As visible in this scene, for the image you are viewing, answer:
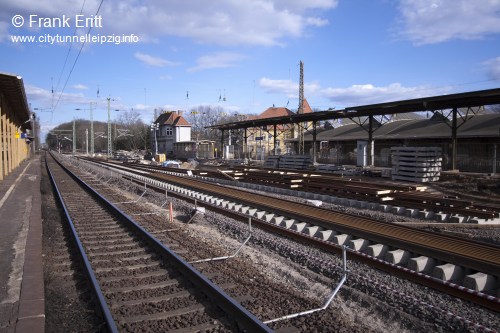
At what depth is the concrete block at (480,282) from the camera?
6.45m

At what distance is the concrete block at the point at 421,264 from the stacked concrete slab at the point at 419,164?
58.3ft

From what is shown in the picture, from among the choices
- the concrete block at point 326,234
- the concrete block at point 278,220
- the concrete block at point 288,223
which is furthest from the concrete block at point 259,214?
the concrete block at point 326,234

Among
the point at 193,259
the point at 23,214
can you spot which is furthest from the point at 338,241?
the point at 23,214

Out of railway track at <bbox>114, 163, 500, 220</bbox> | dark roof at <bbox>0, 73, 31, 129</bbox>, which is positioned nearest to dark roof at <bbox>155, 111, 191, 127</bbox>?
dark roof at <bbox>0, 73, 31, 129</bbox>

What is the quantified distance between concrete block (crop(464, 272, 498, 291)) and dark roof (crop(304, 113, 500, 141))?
31.0 meters

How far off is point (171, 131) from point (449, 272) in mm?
98560

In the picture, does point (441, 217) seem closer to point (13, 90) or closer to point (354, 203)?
point (354, 203)

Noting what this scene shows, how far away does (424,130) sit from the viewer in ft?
152

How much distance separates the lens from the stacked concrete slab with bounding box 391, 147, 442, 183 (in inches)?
949

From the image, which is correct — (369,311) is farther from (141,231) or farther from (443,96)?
(443,96)

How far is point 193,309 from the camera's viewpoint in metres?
5.50

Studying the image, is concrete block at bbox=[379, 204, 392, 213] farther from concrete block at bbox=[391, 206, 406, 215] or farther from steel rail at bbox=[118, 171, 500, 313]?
steel rail at bbox=[118, 171, 500, 313]

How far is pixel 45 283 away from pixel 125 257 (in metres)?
1.77

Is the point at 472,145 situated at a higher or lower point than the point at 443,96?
lower
